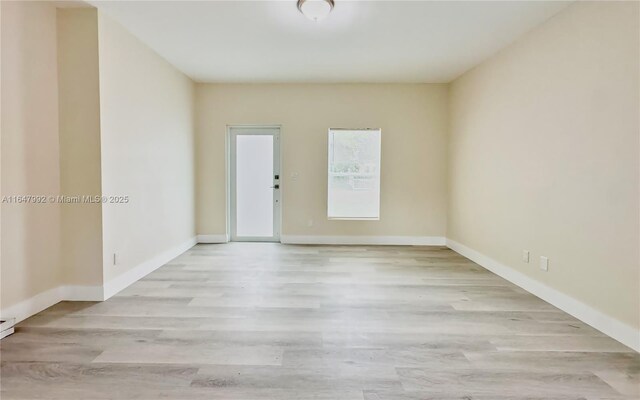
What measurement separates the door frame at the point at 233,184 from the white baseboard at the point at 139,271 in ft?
2.97

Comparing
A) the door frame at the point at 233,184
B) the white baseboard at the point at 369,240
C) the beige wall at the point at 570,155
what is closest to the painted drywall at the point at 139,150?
the door frame at the point at 233,184

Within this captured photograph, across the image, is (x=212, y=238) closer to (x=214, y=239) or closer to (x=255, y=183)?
(x=214, y=239)

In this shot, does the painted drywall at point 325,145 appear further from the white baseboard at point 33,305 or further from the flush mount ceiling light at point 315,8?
the white baseboard at point 33,305

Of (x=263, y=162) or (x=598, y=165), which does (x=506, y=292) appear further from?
(x=263, y=162)

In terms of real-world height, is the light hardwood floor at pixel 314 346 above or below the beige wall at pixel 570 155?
below

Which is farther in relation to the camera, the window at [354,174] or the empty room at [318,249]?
the window at [354,174]

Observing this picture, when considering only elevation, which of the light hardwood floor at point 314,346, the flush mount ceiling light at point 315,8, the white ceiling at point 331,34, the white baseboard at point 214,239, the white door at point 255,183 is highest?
the white ceiling at point 331,34

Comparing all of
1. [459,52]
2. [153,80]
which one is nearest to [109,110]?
[153,80]

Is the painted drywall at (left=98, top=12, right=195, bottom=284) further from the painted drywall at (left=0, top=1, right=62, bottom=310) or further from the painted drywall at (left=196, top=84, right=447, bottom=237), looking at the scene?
the painted drywall at (left=196, top=84, right=447, bottom=237)

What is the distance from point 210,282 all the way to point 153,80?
2.53m

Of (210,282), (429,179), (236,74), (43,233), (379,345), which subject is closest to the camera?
(379,345)

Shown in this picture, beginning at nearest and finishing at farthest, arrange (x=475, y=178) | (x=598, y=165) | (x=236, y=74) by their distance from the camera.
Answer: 1. (x=598, y=165)
2. (x=475, y=178)
3. (x=236, y=74)

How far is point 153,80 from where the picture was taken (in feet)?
12.6

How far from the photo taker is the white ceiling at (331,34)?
281 centimetres
